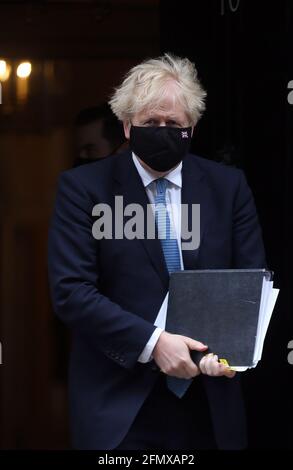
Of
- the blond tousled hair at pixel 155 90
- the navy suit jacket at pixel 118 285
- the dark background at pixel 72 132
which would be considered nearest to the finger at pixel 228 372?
the navy suit jacket at pixel 118 285

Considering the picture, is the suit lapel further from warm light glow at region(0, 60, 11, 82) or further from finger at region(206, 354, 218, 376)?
warm light glow at region(0, 60, 11, 82)

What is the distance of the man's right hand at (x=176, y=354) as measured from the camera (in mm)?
3105

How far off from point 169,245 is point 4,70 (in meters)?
2.01

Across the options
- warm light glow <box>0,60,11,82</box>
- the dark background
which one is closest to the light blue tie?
the dark background

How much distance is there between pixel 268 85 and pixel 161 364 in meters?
1.53

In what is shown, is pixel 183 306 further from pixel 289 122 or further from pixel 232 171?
pixel 289 122

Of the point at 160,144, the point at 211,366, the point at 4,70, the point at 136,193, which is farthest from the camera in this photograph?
the point at 4,70

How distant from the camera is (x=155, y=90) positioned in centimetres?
327

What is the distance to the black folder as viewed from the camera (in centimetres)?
314

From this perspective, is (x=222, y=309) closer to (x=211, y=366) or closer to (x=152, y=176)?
(x=211, y=366)

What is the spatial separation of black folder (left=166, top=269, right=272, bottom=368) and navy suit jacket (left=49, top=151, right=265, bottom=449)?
0.12 metres

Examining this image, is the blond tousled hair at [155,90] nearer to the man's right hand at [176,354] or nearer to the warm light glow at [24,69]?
the man's right hand at [176,354]

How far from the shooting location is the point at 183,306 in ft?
10.5

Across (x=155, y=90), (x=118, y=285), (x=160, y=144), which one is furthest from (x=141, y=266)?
(x=155, y=90)
